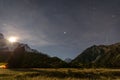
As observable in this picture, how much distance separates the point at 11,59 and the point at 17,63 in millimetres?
2014

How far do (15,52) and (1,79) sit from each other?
40.3m

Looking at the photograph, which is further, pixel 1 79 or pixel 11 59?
pixel 11 59

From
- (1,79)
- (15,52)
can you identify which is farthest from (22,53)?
(1,79)

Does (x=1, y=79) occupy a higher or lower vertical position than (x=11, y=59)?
lower

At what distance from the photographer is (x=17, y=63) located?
63.1 meters

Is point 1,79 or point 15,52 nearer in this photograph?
point 1,79

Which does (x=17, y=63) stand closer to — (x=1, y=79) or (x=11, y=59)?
(x=11, y=59)

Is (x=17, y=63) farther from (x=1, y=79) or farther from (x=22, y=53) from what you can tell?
(x=1, y=79)

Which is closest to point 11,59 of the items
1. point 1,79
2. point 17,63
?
point 17,63

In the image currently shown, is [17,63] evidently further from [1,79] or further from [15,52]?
[1,79]

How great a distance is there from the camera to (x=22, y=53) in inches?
2566

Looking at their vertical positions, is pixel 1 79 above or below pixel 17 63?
below

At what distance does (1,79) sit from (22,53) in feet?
135

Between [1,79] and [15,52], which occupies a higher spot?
[15,52]
